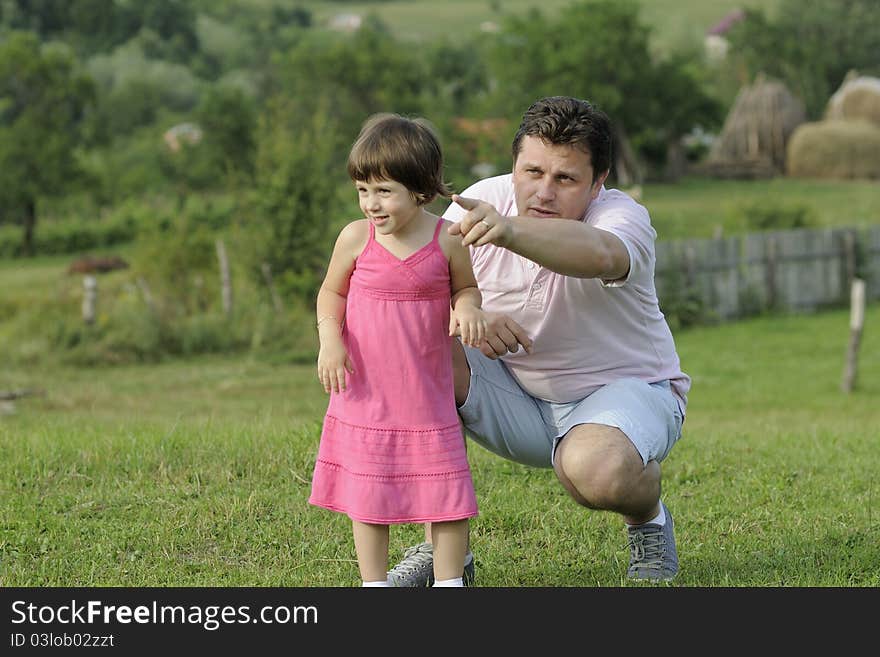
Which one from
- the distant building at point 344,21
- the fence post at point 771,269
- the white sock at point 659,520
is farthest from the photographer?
the distant building at point 344,21

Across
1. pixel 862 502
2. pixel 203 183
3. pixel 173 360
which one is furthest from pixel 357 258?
pixel 203 183

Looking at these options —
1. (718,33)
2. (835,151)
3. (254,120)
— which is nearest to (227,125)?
(254,120)

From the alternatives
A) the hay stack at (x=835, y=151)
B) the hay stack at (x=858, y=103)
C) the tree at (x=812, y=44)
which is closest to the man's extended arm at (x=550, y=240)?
the hay stack at (x=835, y=151)

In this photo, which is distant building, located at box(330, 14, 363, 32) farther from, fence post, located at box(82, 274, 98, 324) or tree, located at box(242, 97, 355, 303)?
fence post, located at box(82, 274, 98, 324)

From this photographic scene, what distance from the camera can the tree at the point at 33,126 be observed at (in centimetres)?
3181

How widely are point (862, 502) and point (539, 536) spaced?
4.95 feet

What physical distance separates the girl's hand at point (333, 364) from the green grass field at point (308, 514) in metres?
0.85

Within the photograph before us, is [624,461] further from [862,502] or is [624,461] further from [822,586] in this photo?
[862,502]

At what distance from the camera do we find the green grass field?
4.36 metres

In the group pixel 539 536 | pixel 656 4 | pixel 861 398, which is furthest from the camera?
pixel 656 4

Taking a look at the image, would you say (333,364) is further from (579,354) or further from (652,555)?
(652,555)

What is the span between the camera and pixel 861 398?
14945 mm

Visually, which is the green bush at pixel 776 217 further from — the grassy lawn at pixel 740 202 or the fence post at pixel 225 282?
the fence post at pixel 225 282

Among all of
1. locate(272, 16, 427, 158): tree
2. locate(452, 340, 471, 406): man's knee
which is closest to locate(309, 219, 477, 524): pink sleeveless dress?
locate(452, 340, 471, 406): man's knee
